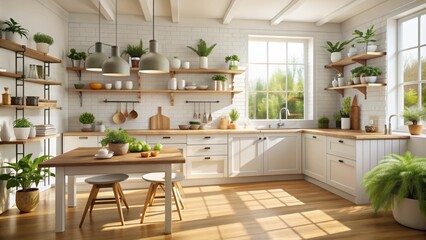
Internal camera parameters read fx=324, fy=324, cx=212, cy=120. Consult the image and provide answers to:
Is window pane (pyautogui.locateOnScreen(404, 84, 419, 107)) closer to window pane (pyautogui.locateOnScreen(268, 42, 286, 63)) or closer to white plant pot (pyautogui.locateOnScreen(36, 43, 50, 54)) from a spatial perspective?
window pane (pyautogui.locateOnScreen(268, 42, 286, 63))

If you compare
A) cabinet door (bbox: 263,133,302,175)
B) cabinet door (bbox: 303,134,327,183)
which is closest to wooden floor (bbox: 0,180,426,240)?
cabinet door (bbox: 303,134,327,183)

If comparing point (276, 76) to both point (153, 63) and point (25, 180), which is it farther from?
point (25, 180)

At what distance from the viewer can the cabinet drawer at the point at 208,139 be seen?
18.9 ft

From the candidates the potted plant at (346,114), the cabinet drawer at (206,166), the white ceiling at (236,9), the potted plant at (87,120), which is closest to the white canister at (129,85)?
the potted plant at (87,120)

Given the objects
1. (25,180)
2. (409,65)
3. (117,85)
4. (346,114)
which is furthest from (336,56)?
(25,180)

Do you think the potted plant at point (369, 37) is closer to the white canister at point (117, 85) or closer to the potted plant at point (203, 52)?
the potted plant at point (203, 52)

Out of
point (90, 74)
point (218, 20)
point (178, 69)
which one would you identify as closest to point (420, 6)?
point (218, 20)

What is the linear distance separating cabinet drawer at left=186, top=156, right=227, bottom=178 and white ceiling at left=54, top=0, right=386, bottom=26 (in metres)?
2.64

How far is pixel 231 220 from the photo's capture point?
13.1 ft

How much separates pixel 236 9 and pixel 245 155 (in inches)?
102

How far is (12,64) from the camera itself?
4.40 meters

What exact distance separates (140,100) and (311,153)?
133 inches

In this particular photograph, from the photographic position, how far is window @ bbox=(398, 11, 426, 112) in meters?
4.88

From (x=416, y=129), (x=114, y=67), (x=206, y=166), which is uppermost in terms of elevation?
(x=114, y=67)
